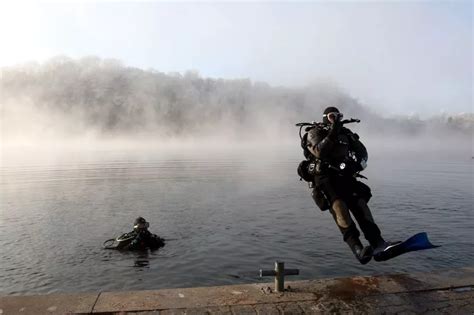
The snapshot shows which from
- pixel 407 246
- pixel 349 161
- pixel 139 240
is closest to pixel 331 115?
pixel 349 161

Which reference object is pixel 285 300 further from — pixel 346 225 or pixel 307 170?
pixel 307 170

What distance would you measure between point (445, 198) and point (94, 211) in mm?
18128

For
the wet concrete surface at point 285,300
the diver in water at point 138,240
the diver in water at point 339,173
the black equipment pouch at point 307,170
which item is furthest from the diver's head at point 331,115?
the diver in water at point 138,240

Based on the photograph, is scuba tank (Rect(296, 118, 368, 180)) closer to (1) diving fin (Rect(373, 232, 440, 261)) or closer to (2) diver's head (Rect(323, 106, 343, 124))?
(2) diver's head (Rect(323, 106, 343, 124))

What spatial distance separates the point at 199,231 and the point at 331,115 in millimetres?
9579

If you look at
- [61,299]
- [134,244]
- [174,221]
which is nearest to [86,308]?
[61,299]

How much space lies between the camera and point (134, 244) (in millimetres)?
12977

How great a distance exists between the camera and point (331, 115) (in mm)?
7020

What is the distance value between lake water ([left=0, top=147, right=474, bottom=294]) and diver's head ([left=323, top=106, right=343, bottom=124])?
2789 millimetres

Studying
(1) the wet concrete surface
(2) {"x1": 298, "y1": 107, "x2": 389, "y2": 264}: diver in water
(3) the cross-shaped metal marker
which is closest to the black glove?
(2) {"x1": 298, "y1": 107, "x2": 389, "y2": 264}: diver in water

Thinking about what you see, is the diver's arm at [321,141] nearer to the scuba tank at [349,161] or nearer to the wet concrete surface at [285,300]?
→ the scuba tank at [349,161]

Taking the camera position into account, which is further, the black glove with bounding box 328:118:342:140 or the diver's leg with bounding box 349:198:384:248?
the black glove with bounding box 328:118:342:140

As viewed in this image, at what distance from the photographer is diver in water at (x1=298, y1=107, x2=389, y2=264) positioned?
6.85m

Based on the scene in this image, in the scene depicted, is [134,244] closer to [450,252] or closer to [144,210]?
[144,210]
